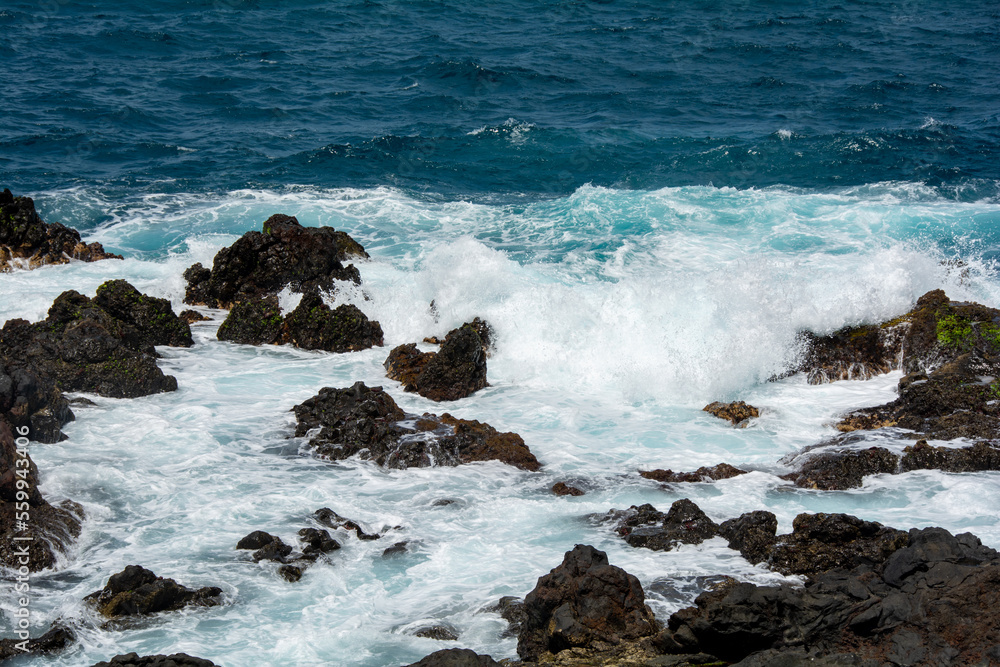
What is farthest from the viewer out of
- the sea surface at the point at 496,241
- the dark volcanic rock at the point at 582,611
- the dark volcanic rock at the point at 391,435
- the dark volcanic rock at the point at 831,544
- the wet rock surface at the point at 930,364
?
the wet rock surface at the point at 930,364

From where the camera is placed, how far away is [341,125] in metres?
25.4

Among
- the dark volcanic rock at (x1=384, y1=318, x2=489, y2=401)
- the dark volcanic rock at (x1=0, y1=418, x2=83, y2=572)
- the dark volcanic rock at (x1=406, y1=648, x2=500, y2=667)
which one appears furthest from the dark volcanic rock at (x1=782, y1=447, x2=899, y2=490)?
the dark volcanic rock at (x1=0, y1=418, x2=83, y2=572)

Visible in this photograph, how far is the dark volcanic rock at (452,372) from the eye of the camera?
37.0 ft

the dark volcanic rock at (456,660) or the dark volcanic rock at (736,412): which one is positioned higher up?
the dark volcanic rock at (456,660)

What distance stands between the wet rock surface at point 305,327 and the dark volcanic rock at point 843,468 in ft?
22.6

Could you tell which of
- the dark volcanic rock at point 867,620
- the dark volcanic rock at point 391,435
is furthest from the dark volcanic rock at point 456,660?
the dark volcanic rock at point 391,435

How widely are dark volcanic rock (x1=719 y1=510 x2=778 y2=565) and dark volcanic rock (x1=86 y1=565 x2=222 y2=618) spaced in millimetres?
4391

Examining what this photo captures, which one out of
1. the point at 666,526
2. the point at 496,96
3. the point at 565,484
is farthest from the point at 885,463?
the point at 496,96

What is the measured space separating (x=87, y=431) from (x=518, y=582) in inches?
219

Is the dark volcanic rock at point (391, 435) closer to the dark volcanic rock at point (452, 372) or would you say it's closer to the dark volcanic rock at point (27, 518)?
the dark volcanic rock at point (452, 372)

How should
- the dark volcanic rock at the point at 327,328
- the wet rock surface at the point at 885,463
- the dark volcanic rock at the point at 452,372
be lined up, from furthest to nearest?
the dark volcanic rock at the point at 327,328
the dark volcanic rock at the point at 452,372
the wet rock surface at the point at 885,463

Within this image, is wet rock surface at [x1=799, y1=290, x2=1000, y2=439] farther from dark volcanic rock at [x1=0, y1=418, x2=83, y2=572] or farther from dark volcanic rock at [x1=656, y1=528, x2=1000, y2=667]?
dark volcanic rock at [x1=0, y1=418, x2=83, y2=572]

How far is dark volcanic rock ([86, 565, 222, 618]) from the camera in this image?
6.29 metres

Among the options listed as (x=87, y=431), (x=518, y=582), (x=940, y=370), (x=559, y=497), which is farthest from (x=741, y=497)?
(x=87, y=431)
